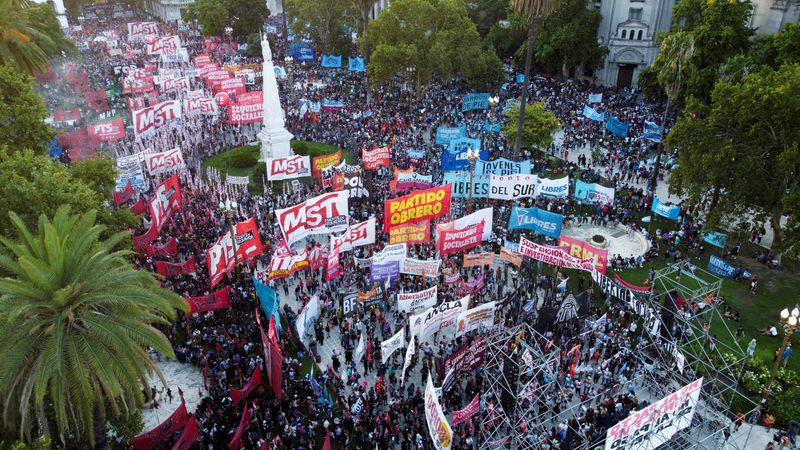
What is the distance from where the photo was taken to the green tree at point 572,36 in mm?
61219

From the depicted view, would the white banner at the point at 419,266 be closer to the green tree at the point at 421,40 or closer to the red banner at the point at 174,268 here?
the red banner at the point at 174,268

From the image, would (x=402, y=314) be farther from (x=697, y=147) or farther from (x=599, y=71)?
(x=599, y=71)

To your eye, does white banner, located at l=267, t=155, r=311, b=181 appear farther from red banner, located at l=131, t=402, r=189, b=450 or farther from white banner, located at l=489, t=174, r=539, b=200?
red banner, located at l=131, t=402, r=189, b=450

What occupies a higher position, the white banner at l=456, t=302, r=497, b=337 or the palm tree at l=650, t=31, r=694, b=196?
the palm tree at l=650, t=31, r=694, b=196

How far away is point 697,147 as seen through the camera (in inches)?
1248

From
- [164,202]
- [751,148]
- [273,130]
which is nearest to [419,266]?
[164,202]

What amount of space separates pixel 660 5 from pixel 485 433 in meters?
55.6

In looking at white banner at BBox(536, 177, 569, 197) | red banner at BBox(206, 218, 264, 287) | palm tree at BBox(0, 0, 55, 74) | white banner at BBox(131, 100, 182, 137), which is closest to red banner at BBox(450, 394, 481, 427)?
red banner at BBox(206, 218, 264, 287)

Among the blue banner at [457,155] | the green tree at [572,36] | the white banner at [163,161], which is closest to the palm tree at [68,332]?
the white banner at [163,161]

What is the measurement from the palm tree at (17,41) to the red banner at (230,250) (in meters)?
17.9

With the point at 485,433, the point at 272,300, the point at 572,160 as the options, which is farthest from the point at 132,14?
the point at 485,433

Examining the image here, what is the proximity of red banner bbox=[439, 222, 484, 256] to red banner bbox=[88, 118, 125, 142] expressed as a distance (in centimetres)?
2457

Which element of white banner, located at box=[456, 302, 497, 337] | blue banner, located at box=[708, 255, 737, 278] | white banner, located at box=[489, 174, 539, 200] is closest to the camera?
white banner, located at box=[456, 302, 497, 337]

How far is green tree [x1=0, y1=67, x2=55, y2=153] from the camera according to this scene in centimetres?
2838
